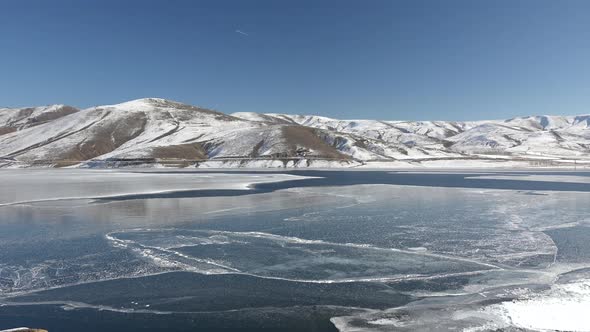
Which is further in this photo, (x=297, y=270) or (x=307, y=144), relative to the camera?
(x=307, y=144)

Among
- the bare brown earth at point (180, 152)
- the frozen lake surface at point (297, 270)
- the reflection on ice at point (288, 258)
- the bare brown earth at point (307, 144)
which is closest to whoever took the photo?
the frozen lake surface at point (297, 270)

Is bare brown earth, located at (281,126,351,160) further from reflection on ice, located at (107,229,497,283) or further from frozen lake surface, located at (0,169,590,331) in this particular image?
reflection on ice, located at (107,229,497,283)

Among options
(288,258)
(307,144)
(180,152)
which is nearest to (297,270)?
(288,258)

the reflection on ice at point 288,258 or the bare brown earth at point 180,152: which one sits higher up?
the bare brown earth at point 180,152

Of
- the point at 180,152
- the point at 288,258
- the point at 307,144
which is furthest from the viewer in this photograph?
the point at 307,144

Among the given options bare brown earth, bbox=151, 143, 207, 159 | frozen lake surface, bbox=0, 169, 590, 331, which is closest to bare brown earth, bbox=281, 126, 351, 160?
bare brown earth, bbox=151, 143, 207, 159

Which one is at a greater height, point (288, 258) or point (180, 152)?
point (180, 152)

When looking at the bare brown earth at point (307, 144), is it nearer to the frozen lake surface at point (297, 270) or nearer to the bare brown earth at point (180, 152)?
the bare brown earth at point (180, 152)

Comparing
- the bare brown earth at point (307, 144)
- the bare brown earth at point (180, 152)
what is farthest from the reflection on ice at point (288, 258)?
the bare brown earth at point (180, 152)

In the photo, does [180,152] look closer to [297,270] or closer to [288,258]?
[288,258]
